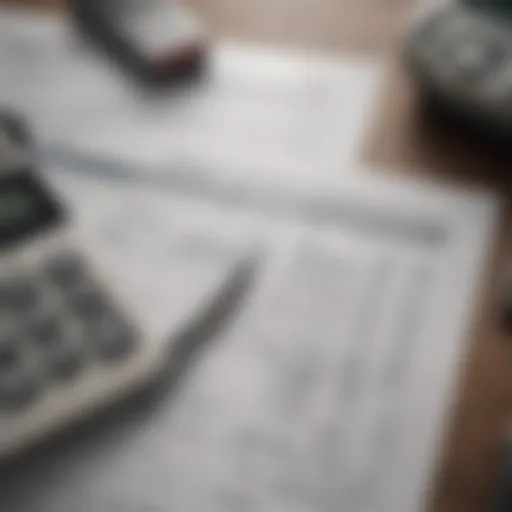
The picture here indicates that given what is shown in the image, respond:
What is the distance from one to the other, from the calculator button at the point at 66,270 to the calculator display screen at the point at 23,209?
2 cm

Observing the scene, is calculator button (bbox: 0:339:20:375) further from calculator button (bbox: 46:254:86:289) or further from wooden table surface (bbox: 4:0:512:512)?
wooden table surface (bbox: 4:0:512:512)

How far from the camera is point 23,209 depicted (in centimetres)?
48

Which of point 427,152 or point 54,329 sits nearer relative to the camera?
point 54,329

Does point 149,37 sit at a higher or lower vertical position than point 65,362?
higher

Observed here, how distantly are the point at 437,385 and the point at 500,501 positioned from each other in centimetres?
6

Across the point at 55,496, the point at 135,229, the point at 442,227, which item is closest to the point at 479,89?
the point at 442,227

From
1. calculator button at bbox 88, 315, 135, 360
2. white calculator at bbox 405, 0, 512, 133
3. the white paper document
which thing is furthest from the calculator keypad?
white calculator at bbox 405, 0, 512, 133

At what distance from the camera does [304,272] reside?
49cm

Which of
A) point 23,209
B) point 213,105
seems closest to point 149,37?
point 213,105

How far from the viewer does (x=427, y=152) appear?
1.80 ft

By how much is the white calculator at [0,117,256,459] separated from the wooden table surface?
12cm

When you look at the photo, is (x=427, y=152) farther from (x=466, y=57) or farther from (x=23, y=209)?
(x=23, y=209)

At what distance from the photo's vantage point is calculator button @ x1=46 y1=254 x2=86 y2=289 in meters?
0.45

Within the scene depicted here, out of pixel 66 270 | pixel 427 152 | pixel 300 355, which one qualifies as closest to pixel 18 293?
pixel 66 270
